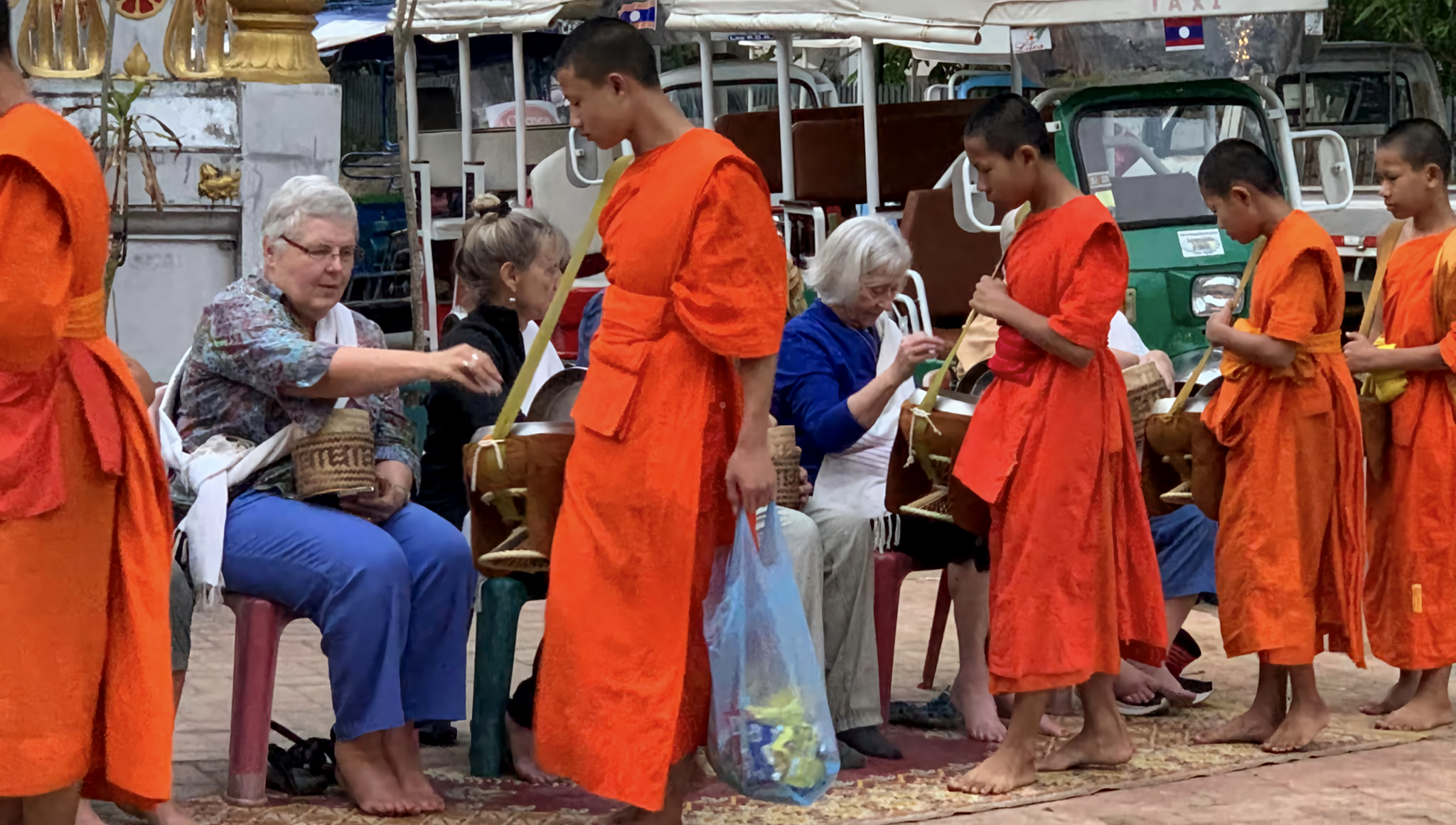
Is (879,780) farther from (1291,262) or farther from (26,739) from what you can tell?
(26,739)

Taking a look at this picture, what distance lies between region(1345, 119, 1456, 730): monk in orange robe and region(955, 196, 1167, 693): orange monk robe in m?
1.22

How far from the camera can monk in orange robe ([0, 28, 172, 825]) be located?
11.3ft

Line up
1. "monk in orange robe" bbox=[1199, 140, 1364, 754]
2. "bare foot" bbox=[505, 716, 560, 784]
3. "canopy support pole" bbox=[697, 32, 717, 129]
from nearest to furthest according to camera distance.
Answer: "bare foot" bbox=[505, 716, 560, 784]
"monk in orange robe" bbox=[1199, 140, 1364, 754]
"canopy support pole" bbox=[697, 32, 717, 129]

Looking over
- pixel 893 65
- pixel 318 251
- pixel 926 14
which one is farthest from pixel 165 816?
pixel 893 65

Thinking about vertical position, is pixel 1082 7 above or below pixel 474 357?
above

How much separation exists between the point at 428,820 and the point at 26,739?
1241 mm

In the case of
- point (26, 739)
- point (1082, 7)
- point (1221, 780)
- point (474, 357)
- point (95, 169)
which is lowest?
point (1221, 780)

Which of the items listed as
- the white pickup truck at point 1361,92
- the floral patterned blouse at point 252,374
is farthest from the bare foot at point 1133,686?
the white pickup truck at point 1361,92

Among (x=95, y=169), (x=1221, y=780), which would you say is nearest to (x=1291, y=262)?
(x=1221, y=780)

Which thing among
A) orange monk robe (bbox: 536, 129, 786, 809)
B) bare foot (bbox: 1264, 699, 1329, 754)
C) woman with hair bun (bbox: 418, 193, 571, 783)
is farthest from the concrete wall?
bare foot (bbox: 1264, 699, 1329, 754)

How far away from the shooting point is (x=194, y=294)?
7.24 m

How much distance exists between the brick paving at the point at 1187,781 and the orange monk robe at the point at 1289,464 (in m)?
0.39

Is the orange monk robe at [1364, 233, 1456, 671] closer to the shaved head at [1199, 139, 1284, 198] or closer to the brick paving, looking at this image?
the brick paving

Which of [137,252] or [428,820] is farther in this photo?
[137,252]
